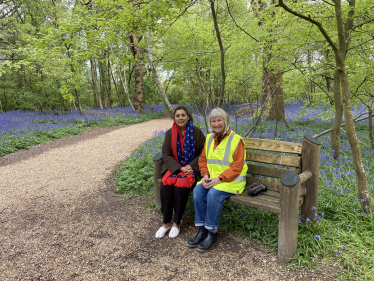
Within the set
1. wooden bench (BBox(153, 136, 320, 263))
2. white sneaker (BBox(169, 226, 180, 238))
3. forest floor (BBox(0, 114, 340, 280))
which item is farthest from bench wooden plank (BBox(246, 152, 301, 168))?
white sneaker (BBox(169, 226, 180, 238))

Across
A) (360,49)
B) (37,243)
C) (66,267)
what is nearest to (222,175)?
(66,267)

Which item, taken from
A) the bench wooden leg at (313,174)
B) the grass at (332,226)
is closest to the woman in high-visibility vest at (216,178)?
the grass at (332,226)

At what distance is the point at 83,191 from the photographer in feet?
14.8

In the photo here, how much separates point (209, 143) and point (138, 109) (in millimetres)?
15012

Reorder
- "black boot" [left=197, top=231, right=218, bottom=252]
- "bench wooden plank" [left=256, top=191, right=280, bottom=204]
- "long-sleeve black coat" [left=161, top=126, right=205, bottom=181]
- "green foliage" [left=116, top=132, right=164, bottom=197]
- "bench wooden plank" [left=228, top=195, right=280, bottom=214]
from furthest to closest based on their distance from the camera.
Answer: "green foliage" [left=116, top=132, right=164, bottom=197]
"long-sleeve black coat" [left=161, top=126, right=205, bottom=181]
"black boot" [left=197, top=231, right=218, bottom=252]
"bench wooden plank" [left=256, top=191, right=280, bottom=204]
"bench wooden plank" [left=228, top=195, right=280, bottom=214]

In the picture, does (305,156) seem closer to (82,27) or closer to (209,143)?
(209,143)

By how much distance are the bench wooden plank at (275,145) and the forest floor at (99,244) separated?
1.19 metres

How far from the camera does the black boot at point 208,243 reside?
2.61 meters

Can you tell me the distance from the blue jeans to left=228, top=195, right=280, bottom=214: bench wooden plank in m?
0.11

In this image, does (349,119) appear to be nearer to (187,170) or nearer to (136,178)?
(187,170)

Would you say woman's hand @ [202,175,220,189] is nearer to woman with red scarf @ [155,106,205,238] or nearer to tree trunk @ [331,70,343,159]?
woman with red scarf @ [155,106,205,238]

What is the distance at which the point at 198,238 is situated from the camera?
9.04 feet

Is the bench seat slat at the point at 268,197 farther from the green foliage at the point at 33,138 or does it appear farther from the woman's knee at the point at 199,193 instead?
the green foliage at the point at 33,138

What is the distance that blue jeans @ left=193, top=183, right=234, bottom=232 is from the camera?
264cm
